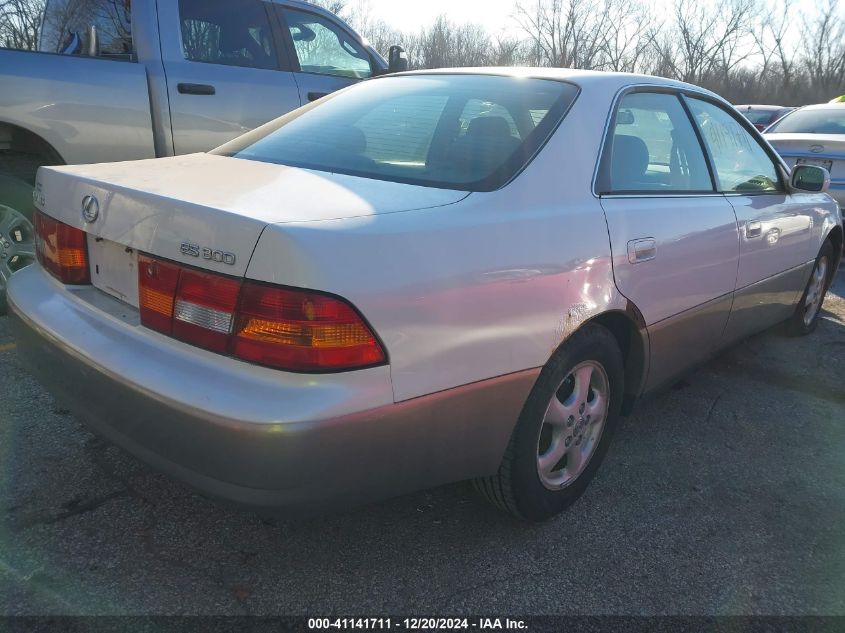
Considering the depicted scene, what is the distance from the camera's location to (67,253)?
2094mm

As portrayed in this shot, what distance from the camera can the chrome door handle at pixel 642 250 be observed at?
7.63 feet

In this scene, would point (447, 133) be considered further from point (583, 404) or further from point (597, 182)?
point (583, 404)

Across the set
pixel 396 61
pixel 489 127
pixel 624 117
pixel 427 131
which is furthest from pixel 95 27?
pixel 624 117

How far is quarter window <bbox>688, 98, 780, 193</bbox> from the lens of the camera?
3.14 metres

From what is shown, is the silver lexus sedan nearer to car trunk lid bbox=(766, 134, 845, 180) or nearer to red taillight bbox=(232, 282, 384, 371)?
red taillight bbox=(232, 282, 384, 371)

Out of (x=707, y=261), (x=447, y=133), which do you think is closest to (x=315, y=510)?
(x=447, y=133)

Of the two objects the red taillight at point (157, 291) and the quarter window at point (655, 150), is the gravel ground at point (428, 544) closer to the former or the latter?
the red taillight at point (157, 291)

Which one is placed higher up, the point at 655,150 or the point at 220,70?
the point at 220,70

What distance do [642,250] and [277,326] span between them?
1.41 meters

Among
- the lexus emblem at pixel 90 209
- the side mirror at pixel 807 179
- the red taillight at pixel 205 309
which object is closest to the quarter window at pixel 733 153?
the side mirror at pixel 807 179

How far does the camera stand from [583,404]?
2.38 metres

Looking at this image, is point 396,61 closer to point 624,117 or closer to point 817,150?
point 624,117

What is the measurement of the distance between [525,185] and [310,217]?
0.72m

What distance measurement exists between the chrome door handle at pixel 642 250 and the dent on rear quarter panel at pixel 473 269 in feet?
0.51
